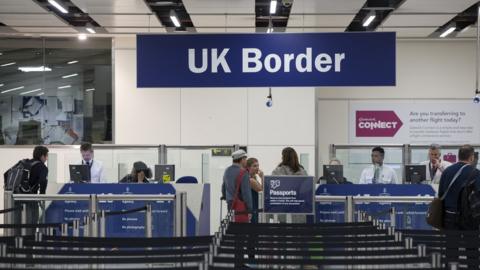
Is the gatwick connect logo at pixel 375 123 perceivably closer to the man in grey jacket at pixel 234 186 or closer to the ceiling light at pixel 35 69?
the ceiling light at pixel 35 69

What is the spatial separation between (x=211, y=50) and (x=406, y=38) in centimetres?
856

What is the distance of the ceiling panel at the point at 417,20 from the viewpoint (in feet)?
43.3

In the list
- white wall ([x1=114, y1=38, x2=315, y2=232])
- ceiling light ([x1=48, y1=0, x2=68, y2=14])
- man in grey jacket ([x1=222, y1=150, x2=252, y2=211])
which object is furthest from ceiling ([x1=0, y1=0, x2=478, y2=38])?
man in grey jacket ([x1=222, y1=150, x2=252, y2=211])

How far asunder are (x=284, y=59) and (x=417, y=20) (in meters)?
5.59

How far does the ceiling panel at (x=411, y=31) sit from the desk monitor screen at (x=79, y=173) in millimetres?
5875

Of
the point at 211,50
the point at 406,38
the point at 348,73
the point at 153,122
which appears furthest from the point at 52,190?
the point at 406,38

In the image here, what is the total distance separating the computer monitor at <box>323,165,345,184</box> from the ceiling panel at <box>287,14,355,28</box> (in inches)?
116

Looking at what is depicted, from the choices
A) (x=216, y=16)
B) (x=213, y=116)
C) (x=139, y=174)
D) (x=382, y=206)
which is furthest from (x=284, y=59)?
(x=213, y=116)

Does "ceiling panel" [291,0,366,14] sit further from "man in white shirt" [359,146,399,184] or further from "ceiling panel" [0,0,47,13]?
"ceiling panel" [0,0,47,13]

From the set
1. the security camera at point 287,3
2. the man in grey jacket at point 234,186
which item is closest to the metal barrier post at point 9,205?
the man in grey jacket at point 234,186

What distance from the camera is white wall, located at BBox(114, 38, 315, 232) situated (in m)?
15.5

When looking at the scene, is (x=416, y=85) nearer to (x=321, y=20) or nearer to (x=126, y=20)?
(x=321, y=20)

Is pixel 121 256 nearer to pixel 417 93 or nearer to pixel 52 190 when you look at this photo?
pixel 52 190

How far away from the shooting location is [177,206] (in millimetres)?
8883
